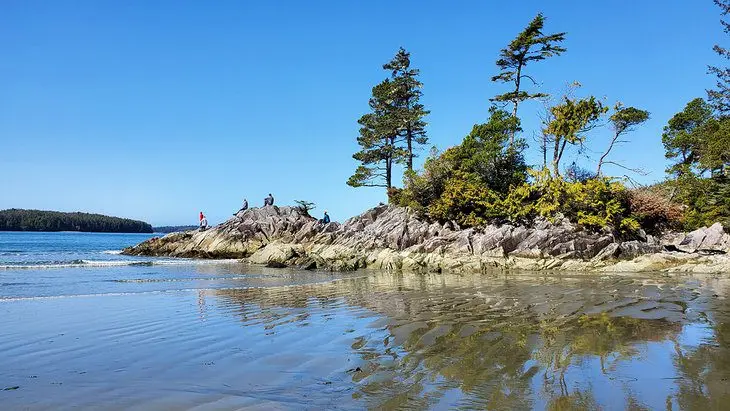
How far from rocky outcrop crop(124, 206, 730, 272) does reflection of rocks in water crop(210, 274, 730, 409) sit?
8005 mm

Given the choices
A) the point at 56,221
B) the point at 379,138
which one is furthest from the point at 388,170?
the point at 56,221

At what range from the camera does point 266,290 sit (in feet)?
54.6

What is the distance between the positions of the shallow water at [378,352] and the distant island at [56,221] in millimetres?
131721

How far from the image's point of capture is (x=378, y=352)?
6.91 m

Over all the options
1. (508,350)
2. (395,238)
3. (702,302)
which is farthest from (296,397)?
(395,238)

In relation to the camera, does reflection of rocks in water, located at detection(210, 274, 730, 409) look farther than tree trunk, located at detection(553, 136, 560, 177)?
No

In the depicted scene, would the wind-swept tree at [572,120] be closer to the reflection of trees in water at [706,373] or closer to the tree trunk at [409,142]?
the tree trunk at [409,142]

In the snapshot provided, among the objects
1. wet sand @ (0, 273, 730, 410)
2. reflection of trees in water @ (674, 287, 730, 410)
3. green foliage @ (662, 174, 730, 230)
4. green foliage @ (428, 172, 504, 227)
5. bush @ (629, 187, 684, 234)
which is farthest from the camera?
green foliage @ (428, 172, 504, 227)

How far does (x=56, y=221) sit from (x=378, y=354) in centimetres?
14218

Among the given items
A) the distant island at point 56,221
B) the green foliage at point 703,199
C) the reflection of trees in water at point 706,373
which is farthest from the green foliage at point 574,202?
the distant island at point 56,221

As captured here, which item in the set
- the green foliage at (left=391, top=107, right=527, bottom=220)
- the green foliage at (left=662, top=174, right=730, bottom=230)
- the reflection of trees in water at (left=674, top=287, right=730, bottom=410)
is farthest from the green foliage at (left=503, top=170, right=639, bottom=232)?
the reflection of trees in water at (left=674, top=287, right=730, bottom=410)

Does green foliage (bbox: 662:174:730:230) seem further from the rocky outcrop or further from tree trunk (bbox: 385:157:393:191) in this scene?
tree trunk (bbox: 385:157:393:191)

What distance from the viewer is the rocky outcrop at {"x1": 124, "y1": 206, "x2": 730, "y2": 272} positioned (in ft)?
75.4

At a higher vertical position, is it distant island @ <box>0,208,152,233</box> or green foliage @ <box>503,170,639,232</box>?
distant island @ <box>0,208,152,233</box>
